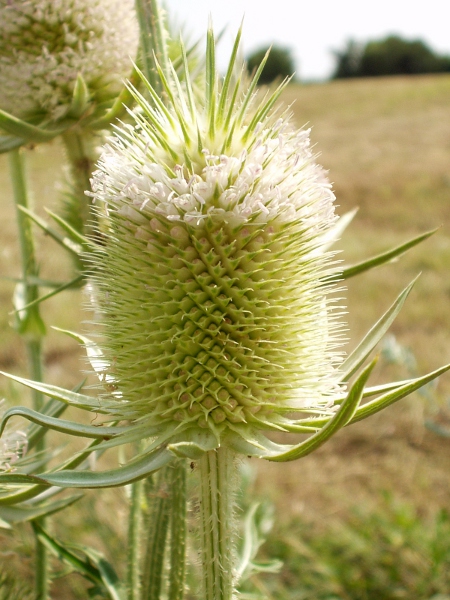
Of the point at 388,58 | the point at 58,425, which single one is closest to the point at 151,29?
the point at 58,425

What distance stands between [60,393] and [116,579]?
99cm

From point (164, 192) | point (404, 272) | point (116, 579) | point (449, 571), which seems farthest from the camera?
point (404, 272)

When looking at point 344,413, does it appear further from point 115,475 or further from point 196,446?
point 115,475

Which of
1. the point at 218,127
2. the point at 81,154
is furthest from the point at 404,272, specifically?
the point at 218,127

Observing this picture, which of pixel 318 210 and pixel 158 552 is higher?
pixel 318 210

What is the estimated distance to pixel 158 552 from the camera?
1908 millimetres

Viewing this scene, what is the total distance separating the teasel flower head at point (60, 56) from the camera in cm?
202

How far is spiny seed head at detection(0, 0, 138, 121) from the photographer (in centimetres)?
202

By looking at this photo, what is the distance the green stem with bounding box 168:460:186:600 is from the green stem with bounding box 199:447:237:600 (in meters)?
0.34

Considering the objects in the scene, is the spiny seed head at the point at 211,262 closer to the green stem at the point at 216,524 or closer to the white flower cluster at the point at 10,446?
the green stem at the point at 216,524

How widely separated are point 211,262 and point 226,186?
6.9 inches

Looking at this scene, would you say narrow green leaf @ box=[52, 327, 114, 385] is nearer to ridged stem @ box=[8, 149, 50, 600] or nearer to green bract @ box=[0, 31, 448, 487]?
green bract @ box=[0, 31, 448, 487]

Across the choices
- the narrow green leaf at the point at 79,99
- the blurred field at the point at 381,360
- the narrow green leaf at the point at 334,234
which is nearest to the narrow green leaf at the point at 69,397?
the narrow green leaf at the point at 334,234

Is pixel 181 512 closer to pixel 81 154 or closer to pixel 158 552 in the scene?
pixel 158 552
